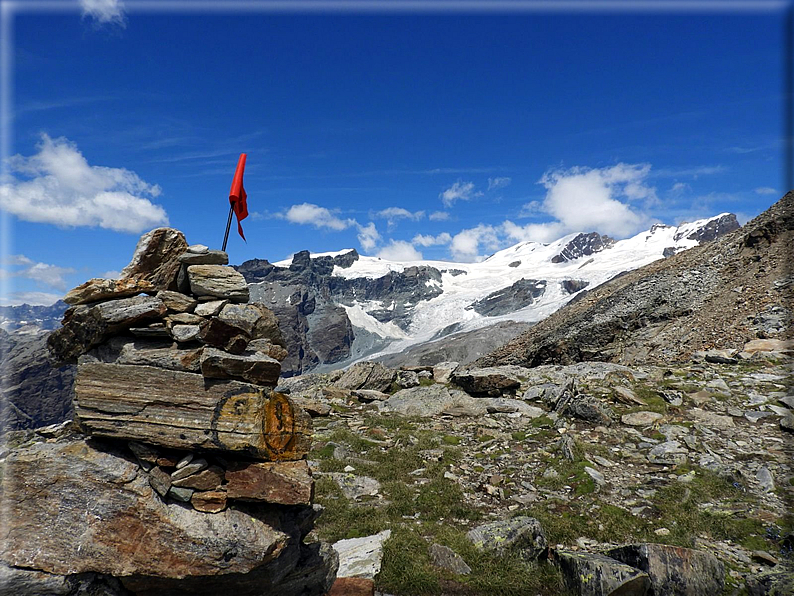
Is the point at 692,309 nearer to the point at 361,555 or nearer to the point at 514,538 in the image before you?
the point at 514,538

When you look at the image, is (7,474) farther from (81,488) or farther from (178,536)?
(178,536)

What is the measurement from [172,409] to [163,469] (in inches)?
40.2

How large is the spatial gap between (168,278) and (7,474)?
4.02 meters

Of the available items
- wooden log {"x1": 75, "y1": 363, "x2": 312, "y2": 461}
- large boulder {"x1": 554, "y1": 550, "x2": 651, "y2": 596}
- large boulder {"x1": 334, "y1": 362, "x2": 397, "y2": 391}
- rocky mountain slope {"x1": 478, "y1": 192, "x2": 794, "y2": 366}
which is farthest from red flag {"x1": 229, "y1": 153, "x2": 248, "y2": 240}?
rocky mountain slope {"x1": 478, "y1": 192, "x2": 794, "y2": 366}

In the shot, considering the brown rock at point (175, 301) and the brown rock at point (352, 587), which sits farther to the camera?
the brown rock at point (352, 587)

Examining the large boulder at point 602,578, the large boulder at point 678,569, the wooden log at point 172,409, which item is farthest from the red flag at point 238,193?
the large boulder at point 678,569

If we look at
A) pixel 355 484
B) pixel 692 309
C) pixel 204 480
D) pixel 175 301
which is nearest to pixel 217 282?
pixel 175 301

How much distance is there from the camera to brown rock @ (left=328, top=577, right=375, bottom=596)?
8.14 metres

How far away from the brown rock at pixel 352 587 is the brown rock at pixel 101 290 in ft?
23.0

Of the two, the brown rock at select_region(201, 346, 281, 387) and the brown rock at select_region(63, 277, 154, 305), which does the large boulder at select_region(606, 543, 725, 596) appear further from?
the brown rock at select_region(63, 277, 154, 305)

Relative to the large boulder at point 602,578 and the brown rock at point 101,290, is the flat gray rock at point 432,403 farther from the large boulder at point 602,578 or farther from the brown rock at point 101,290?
the brown rock at point 101,290

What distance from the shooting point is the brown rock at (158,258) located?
8.59 metres

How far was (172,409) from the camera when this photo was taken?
6949 mm

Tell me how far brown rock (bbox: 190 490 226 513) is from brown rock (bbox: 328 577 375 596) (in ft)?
9.88
